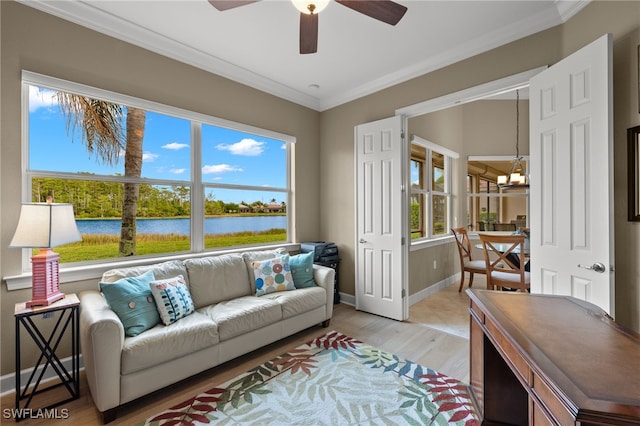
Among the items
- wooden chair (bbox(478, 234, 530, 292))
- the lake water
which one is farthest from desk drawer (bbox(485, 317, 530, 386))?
the lake water

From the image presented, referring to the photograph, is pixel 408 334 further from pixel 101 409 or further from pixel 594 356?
pixel 101 409

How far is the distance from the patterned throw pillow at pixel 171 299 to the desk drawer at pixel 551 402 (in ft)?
7.46

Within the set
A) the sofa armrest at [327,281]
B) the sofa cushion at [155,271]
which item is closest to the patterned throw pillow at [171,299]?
the sofa cushion at [155,271]

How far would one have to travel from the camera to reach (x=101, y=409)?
1.73 m

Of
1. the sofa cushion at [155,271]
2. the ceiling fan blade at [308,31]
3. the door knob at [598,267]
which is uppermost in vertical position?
the ceiling fan blade at [308,31]

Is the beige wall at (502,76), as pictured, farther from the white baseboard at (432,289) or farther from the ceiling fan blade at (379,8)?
the ceiling fan blade at (379,8)

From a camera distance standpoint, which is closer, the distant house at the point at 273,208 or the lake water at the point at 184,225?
the lake water at the point at 184,225

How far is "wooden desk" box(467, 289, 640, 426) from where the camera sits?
0.75m

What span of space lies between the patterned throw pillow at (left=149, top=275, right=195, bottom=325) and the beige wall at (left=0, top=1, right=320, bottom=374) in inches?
27.2

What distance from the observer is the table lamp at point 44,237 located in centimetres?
182

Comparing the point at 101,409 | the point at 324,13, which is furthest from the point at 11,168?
the point at 324,13

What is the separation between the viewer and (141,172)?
9.15ft

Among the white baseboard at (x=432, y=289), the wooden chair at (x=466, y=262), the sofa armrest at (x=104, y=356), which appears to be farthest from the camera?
the wooden chair at (x=466, y=262)

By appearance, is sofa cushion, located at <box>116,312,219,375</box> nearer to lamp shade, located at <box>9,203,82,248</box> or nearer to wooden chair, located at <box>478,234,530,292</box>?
lamp shade, located at <box>9,203,82,248</box>
